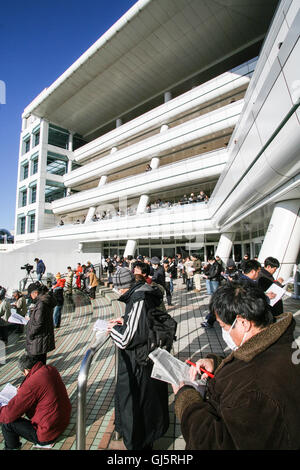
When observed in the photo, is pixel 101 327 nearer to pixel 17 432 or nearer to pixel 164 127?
pixel 17 432

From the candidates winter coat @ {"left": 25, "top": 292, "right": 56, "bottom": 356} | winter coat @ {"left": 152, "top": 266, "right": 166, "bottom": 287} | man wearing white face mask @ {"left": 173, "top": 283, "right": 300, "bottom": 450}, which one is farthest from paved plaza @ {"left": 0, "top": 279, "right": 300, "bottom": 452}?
winter coat @ {"left": 152, "top": 266, "right": 166, "bottom": 287}

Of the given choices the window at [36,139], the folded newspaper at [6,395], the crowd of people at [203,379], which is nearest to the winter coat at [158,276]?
the crowd of people at [203,379]

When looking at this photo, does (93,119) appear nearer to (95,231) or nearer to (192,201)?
(95,231)

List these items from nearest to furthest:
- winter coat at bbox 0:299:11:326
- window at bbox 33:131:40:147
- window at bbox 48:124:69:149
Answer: winter coat at bbox 0:299:11:326, window at bbox 48:124:69:149, window at bbox 33:131:40:147

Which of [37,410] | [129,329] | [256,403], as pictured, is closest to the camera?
[256,403]

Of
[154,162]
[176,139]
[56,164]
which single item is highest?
[56,164]

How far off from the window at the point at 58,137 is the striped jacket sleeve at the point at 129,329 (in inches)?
1540

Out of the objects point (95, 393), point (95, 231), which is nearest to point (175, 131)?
point (95, 231)

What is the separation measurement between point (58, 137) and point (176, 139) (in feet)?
79.8

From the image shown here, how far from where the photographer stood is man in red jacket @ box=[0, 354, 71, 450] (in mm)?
2225

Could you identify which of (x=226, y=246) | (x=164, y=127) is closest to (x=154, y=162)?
(x=164, y=127)

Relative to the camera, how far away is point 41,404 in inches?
90.7

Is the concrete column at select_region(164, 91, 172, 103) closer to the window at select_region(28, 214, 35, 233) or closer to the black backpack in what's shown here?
the window at select_region(28, 214, 35, 233)

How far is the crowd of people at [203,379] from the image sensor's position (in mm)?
881
